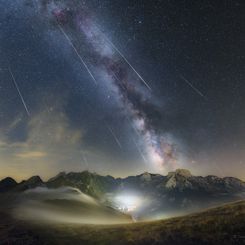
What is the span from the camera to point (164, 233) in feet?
94.8

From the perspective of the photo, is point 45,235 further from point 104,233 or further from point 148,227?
point 148,227

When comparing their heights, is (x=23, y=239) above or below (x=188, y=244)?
above

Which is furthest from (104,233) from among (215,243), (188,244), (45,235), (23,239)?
(215,243)

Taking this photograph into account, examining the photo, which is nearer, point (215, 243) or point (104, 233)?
point (215, 243)

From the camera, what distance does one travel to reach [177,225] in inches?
1220

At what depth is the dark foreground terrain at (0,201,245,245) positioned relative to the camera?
2595 centimetres

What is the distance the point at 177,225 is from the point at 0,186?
643ft

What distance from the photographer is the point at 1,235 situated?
35.6m

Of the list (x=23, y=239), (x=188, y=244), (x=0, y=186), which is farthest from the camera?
(x=0, y=186)

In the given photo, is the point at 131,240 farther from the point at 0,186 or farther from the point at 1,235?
the point at 0,186

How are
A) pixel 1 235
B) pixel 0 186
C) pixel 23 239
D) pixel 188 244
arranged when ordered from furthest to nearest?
pixel 0 186 → pixel 1 235 → pixel 23 239 → pixel 188 244

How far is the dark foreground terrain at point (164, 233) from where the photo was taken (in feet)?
85.1

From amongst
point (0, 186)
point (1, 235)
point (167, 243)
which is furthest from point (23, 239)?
point (0, 186)

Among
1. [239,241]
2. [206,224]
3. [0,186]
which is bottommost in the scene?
[239,241]
